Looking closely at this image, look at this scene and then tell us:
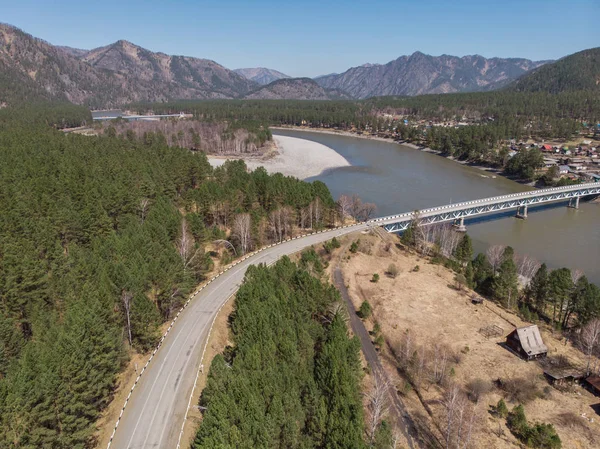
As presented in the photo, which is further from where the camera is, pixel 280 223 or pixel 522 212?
pixel 522 212

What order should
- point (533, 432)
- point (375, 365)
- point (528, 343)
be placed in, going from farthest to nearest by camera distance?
point (528, 343) → point (375, 365) → point (533, 432)

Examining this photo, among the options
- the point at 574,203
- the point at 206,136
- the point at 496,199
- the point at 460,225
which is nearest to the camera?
the point at 460,225

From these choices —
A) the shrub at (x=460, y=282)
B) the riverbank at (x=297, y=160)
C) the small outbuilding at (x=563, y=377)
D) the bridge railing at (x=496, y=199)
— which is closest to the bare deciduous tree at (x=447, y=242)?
the bridge railing at (x=496, y=199)

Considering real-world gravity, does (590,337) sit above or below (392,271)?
above

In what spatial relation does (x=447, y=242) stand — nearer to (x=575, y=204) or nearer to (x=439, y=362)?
(x=439, y=362)

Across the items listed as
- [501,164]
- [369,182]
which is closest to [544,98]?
[501,164]

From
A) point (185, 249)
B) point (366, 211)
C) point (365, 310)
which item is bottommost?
point (365, 310)

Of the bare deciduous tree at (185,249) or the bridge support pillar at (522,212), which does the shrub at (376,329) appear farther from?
the bridge support pillar at (522,212)

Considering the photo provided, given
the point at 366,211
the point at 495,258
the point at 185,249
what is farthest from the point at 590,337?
the point at 185,249
